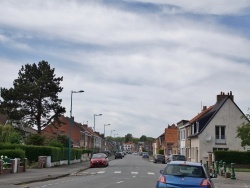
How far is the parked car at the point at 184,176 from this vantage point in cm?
1348

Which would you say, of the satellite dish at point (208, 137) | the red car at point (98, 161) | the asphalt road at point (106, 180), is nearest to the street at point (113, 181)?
the asphalt road at point (106, 180)

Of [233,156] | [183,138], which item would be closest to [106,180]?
[233,156]

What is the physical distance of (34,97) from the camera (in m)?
A: 64.4

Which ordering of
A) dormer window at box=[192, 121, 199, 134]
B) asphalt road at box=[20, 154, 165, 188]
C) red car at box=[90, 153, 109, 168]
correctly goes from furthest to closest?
dormer window at box=[192, 121, 199, 134]
red car at box=[90, 153, 109, 168]
asphalt road at box=[20, 154, 165, 188]

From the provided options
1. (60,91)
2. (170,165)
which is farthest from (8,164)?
(60,91)

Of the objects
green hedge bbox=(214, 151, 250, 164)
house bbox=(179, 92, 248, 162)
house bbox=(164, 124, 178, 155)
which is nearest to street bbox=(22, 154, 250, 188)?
green hedge bbox=(214, 151, 250, 164)

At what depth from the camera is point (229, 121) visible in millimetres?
65438

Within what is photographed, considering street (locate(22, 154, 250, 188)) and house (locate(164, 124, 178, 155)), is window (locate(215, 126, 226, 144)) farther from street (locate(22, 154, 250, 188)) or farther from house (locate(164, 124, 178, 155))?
house (locate(164, 124, 178, 155))

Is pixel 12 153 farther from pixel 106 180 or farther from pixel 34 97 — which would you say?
pixel 34 97

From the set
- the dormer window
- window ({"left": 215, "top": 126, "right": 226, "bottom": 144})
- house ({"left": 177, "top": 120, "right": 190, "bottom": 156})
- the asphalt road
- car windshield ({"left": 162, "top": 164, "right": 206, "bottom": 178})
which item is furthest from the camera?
house ({"left": 177, "top": 120, "right": 190, "bottom": 156})

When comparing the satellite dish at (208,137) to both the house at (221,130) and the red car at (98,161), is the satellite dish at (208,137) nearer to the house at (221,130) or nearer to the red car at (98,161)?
the house at (221,130)

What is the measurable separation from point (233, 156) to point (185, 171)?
4382cm

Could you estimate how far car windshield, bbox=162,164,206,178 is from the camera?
45.7 feet

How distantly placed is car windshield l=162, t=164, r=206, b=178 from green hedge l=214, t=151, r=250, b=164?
139ft
